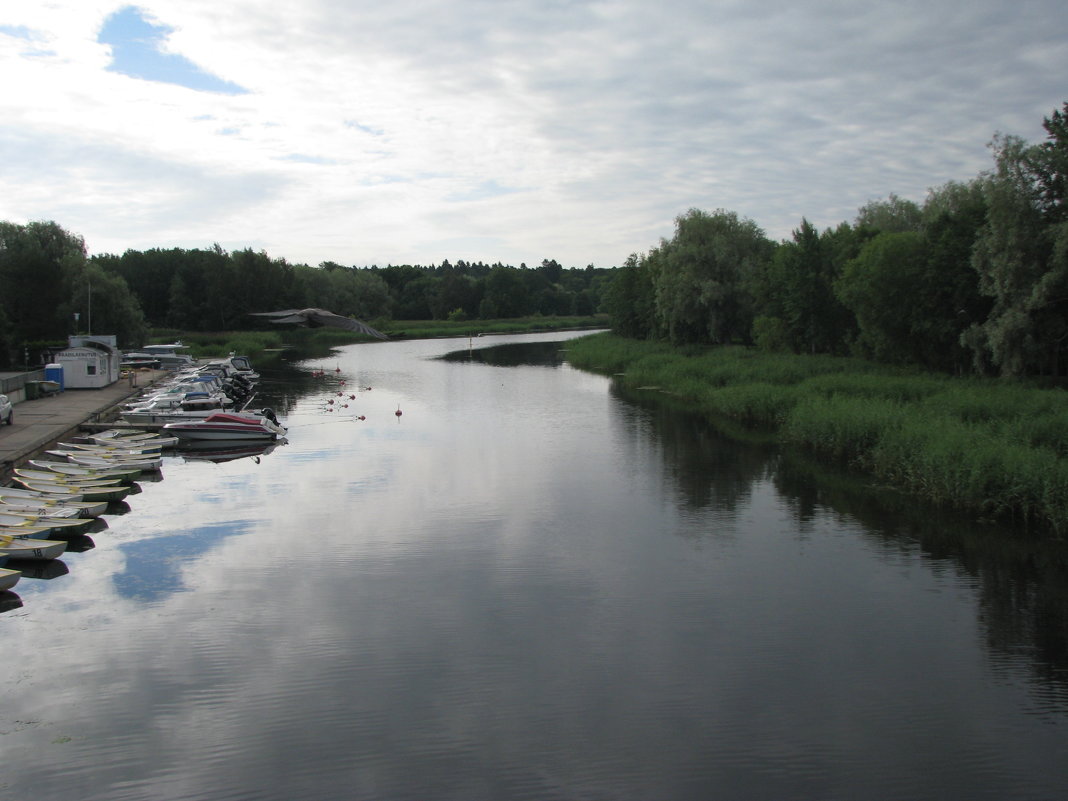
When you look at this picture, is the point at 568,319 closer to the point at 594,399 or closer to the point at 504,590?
the point at 594,399

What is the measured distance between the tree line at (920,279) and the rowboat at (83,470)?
29.7 meters

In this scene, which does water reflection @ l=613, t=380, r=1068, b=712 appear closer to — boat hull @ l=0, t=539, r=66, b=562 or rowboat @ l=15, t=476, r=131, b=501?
boat hull @ l=0, t=539, r=66, b=562

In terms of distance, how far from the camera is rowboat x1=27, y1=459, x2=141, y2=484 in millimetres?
24578

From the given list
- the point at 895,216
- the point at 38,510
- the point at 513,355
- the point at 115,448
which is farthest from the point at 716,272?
the point at 38,510

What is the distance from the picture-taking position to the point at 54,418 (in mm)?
34906

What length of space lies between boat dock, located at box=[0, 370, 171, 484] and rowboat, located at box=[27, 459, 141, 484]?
846 millimetres

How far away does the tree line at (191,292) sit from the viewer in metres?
58.4

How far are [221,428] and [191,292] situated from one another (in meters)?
89.1

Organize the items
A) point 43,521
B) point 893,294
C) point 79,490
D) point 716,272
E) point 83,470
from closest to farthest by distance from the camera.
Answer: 1. point 43,521
2. point 79,490
3. point 83,470
4. point 893,294
5. point 716,272

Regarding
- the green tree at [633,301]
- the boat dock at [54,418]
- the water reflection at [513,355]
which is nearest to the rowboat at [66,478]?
the boat dock at [54,418]

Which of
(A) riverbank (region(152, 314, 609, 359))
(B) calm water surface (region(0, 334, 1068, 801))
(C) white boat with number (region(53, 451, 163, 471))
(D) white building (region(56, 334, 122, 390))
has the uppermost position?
(A) riverbank (region(152, 314, 609, 359))

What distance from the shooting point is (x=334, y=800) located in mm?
10484

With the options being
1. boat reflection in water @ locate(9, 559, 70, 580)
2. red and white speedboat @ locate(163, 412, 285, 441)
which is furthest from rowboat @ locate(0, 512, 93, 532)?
red and white speedboat @ locate(163, 412, 285, 441)

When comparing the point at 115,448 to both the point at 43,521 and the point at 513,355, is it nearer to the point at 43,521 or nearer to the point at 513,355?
the point at 43,521
